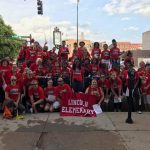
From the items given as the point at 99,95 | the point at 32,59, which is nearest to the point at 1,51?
the point at 32,59

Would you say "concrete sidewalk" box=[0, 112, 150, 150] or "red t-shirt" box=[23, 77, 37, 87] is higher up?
"red t-shirt" box=[23, 77, 37, 87]

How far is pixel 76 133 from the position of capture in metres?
9.58

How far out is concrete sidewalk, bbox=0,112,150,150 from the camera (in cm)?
855

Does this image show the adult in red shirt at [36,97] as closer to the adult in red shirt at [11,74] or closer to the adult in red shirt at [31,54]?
the adult in red shirt at [11,74]

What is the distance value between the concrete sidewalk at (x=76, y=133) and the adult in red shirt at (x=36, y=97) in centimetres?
48

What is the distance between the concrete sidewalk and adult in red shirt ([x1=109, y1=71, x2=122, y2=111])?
2.55 feet

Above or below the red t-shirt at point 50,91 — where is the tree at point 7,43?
above

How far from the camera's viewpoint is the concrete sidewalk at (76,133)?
8.55 metres

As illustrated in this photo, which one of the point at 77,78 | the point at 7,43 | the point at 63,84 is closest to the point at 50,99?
the point at 63,84

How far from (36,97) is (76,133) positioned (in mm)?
3102

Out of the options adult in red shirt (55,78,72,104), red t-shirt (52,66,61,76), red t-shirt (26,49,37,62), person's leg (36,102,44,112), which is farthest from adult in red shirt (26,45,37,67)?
person's leg (36,102,44,112)

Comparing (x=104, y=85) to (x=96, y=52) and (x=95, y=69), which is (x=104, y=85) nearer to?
(x=95, y=69)

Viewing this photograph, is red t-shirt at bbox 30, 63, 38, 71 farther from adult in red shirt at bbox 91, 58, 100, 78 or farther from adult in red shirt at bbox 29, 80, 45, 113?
adult in red shirt at bbox 91, 58, 100, 78

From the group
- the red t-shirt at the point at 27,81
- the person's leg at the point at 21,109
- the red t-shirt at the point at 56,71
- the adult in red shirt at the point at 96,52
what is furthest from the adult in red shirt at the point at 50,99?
the adult in red shirt at the point at 96,52
